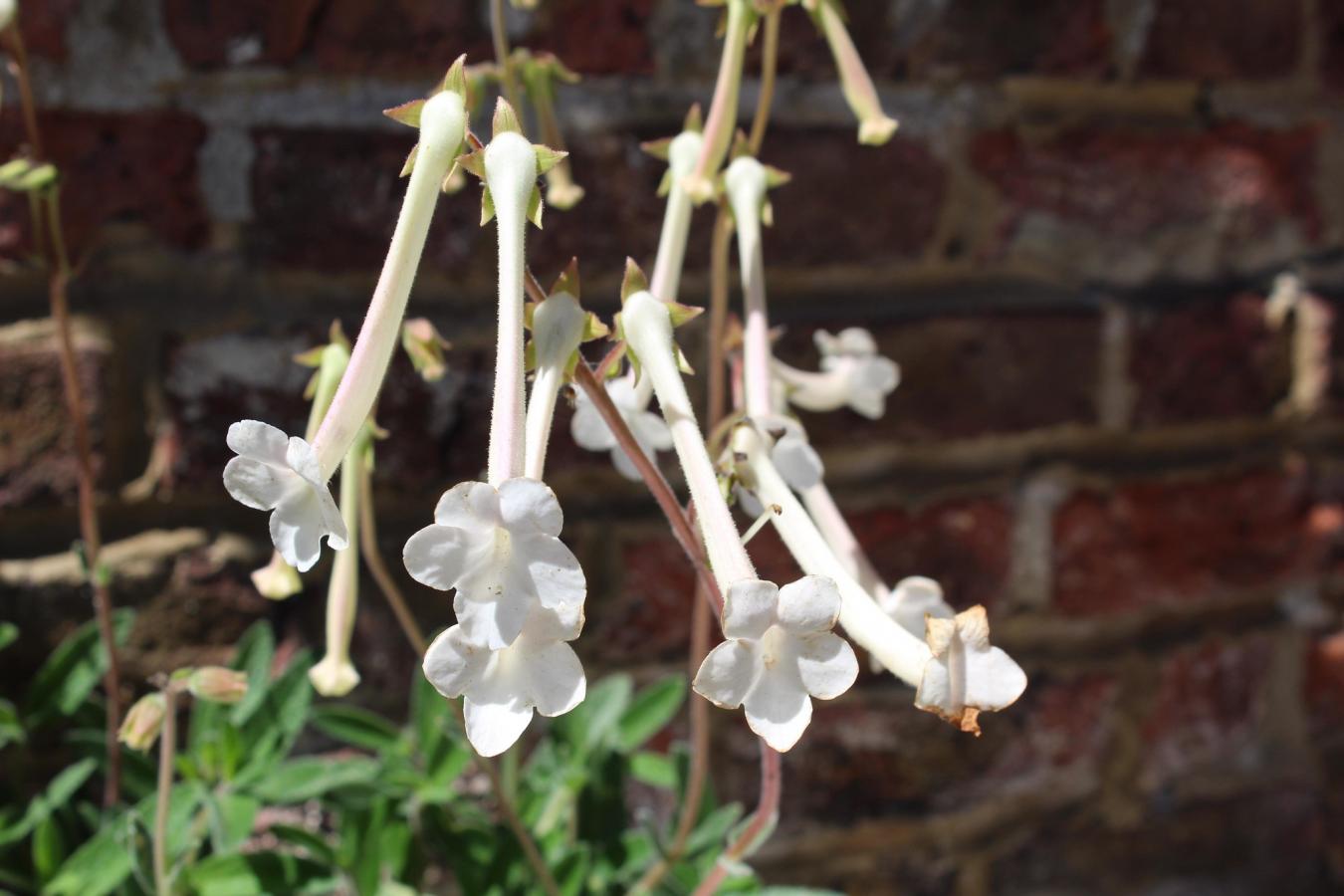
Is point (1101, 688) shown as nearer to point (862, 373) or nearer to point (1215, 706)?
point (1215, 706)

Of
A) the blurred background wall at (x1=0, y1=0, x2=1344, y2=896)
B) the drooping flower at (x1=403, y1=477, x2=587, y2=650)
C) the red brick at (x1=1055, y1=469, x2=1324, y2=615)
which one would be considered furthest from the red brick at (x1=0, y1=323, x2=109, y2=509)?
the red brick at (x1=1055, y1=469, x2=1324, y2=615)

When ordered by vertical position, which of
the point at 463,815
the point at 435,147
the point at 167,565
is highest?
the point at 435,147

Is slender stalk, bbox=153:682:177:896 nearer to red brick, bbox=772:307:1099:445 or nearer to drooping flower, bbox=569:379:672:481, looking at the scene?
drooping flower, bbox=569:379:672:481

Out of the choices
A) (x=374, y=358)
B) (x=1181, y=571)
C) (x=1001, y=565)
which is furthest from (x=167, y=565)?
(x=1181, y=571)

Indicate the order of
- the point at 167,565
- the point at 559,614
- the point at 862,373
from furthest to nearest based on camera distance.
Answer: the point at 167,565 < the point at 862,373 < the point at 559,614

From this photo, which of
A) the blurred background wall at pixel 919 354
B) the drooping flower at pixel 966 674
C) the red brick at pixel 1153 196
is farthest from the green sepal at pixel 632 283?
the red brick at pixel 1153 196

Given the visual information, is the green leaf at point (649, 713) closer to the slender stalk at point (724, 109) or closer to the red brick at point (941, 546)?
the red brick at point (941, 546)

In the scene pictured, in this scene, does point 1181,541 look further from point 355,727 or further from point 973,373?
point 355,727
